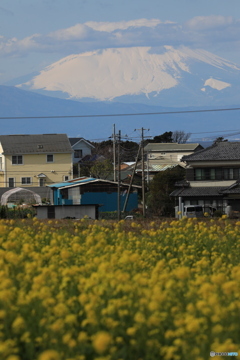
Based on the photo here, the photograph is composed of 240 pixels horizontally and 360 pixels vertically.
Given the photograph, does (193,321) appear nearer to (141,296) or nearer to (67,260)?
(141,296)

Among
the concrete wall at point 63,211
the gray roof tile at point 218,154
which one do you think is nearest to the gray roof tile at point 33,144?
the gray roof tile at point 218,154

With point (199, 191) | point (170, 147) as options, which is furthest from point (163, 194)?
point (170, 147)

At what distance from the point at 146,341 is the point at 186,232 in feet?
24.6

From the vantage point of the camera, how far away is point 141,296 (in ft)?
18.8

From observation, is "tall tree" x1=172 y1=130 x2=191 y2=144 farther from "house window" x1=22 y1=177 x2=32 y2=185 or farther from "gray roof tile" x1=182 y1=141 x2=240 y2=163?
"gray roof tile" x1=182 y1=141 x2=240 y2=163

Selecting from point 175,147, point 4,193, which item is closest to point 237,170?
point 4,193

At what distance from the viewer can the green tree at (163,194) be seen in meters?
49.7

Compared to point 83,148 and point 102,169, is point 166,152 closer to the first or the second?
point 83,148

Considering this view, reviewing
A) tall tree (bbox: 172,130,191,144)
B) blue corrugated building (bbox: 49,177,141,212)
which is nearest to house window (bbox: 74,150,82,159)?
tall tree (bbox: 172,130,191,144)

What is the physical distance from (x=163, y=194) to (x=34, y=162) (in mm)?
20549

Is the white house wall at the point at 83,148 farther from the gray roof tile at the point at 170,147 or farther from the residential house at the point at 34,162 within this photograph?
the residential house at the point at 34,162

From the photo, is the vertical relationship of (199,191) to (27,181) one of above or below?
below

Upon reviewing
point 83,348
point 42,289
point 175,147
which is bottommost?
point 83,348

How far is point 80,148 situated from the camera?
8788 cm
